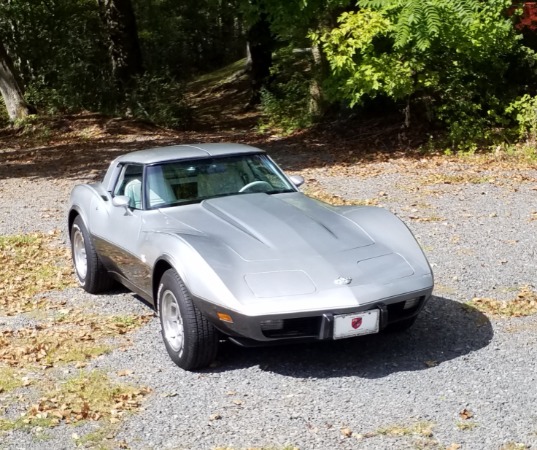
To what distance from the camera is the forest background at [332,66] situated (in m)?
15.3

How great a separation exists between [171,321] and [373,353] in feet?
4.94

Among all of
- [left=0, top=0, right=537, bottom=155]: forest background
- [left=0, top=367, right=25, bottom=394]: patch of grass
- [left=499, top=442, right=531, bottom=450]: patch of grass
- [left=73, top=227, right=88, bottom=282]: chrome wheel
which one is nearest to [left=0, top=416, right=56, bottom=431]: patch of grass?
[left=0, top=367, right=25, bottom=394]: patch of grass

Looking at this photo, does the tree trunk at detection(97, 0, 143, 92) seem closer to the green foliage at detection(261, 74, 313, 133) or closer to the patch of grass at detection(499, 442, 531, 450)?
the green foliage at detection(261, 74, 313, 133)

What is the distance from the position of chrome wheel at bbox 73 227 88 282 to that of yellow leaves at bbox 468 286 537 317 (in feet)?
12.4

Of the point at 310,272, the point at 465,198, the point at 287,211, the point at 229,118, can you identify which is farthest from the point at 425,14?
the point at 229,118

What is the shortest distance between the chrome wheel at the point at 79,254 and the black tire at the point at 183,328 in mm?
2334

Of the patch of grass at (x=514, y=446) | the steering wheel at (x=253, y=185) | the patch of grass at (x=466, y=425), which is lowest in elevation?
the patch of grass at (x=466, y=425)

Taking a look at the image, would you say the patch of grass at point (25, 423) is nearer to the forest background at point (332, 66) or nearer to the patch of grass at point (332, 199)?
the patch of grass at point (332, 199)

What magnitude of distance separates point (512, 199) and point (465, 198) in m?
0.67

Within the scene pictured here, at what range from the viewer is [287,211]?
21.4ft

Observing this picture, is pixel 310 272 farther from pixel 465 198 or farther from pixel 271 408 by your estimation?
pixel 465 198

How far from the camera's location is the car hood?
5895mm

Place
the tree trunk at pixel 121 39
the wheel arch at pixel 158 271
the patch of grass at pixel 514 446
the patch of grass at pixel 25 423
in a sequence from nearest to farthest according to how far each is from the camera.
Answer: the patch of grass at pixel 514 446 → the patch of grass at pixel 25 423 → the wheel arch at pixel 158 271 → the tree trunk at pixel 121 39

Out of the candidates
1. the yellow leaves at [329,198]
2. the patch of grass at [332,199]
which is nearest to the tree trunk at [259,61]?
the yellow leaves at [329,198]
